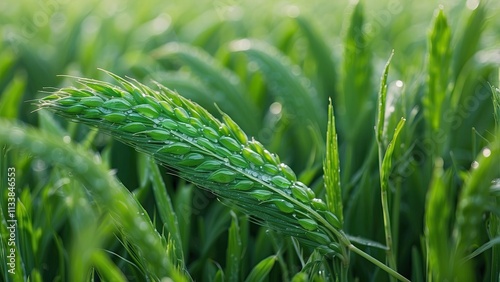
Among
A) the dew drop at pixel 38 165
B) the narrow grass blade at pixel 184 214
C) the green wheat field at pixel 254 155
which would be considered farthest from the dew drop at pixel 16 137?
the dew drop at pixel 38 165

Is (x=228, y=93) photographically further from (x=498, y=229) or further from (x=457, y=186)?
(x=498, y=229)

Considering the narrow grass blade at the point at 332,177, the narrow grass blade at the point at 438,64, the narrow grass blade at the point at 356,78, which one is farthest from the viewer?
the narrow grass blade at the point at 356,78

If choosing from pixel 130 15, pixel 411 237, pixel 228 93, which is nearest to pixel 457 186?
pixel 411 237

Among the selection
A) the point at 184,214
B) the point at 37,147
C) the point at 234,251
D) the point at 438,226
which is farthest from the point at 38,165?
the point at 438,226

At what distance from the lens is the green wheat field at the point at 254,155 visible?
0.60m

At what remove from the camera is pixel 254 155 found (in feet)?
2.31

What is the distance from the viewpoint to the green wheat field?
603mm

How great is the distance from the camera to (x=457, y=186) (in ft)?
3.54

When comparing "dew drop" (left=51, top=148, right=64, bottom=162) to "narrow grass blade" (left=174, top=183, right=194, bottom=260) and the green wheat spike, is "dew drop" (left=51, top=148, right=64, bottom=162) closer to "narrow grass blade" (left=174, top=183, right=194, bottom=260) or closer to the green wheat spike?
the green wheat spike

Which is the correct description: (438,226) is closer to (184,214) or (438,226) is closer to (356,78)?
(184,214)

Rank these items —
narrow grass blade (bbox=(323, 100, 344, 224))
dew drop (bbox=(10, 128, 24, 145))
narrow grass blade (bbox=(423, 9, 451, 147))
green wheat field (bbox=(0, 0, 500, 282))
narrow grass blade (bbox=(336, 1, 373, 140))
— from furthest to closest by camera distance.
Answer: narrow grass blade (bbox=(336, 1, 373, 140)) < narrow grass blade (bbox=(423, 9, 451, 147)) < narrow grass blade (bbox=(323, 100, 344, 224)) < green wheat field (bbox=(0, 0, 500, 282)) < dew drop (bbox=(10, 128, 24, 145))

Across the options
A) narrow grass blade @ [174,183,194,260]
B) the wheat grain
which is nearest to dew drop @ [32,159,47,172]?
narrow grass blade @ [174,183,194,260]

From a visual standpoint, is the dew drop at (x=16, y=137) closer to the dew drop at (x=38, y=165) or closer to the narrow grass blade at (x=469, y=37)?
the dew drop at (x=38, y=165)

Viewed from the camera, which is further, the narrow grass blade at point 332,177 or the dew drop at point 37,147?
the narrow grass blade at point 332,177
